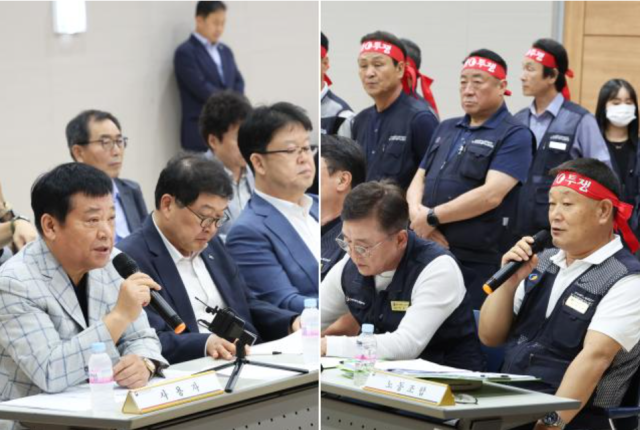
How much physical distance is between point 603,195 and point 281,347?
1067 millimetres

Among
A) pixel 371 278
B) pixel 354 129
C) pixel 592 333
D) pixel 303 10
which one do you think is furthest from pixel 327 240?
pixel 303 10

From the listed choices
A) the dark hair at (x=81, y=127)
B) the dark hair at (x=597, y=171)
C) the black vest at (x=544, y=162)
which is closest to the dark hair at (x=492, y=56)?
the black vest at (x=544, y=162)

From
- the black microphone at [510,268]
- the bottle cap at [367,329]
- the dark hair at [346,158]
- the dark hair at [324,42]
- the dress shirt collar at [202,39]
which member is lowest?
the bottle cap at [367,329]

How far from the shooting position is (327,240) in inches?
96.7

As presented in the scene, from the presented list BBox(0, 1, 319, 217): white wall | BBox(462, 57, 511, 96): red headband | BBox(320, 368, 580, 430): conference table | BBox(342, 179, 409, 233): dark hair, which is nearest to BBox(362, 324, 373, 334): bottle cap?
BBox(320, 368, 580, 430): conference table

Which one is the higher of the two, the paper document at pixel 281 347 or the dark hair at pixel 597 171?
the dark hair at pixel 597 171

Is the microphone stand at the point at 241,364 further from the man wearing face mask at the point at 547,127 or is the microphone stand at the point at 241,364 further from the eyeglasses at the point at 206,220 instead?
the man wearing face mask at the point at 547,127

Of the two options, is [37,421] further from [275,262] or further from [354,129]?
[275,262]

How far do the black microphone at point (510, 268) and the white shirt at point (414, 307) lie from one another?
8 cm

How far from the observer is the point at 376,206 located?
244 cm

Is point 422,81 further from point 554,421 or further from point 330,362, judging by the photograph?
point 554,421

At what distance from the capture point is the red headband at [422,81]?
256 centimetres

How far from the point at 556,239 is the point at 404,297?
47cm

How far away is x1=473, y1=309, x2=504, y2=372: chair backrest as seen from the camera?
2531 mm
